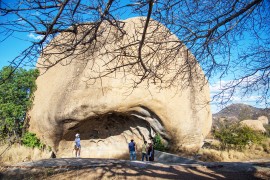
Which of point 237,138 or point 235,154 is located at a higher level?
point 237,138

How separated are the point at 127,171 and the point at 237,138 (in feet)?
42.3

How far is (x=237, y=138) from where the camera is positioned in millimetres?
17125

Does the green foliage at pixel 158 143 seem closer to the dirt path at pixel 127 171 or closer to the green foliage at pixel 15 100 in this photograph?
the dirt path at pixel 127 171

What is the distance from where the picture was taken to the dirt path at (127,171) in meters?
6.09

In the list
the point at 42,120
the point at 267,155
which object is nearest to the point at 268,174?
the point at 267,155

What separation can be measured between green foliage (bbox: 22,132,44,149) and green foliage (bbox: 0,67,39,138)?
89cm

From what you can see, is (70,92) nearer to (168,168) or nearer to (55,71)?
(55,71)

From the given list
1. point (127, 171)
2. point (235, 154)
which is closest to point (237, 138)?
point (235, 154)

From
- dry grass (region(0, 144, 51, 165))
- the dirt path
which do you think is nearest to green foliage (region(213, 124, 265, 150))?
the dirt path

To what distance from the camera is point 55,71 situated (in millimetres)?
16484

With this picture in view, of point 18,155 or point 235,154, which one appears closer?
point 18,155

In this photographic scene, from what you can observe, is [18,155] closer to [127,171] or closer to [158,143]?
[127,171]

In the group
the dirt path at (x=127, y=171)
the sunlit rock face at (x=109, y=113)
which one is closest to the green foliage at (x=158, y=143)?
the sunlit rock face at (x=109, y=113)

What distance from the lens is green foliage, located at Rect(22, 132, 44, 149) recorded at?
14.3 meters
